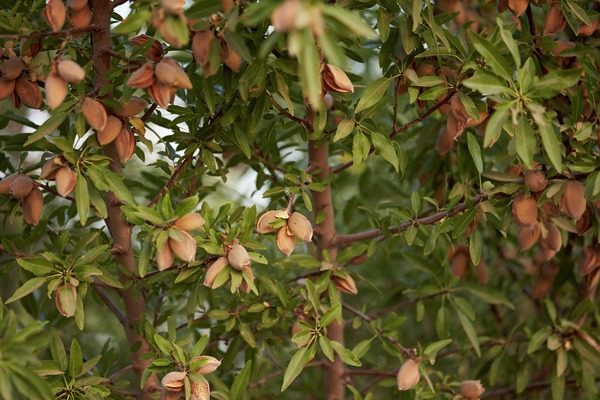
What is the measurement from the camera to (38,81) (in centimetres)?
88

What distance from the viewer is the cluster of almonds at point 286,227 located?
85 centimetres

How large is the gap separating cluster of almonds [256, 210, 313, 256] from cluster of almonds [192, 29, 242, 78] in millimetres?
182

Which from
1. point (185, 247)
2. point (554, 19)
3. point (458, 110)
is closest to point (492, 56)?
point (458, 110)

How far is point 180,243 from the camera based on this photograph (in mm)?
761

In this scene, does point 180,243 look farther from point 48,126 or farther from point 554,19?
point 554,19

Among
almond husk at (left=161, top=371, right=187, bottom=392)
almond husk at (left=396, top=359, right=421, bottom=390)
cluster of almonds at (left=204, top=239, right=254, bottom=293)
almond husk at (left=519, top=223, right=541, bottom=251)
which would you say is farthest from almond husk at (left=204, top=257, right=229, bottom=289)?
almond husk at (left=519, top=223, right=541, bottom=251)

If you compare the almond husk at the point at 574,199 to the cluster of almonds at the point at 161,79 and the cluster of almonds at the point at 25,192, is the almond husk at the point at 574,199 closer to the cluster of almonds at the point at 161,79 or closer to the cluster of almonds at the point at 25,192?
the cluster of almonds at the point at 161,79

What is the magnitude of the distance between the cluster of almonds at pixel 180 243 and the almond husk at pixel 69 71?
18 centimetres

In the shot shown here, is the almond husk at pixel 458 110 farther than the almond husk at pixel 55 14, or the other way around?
the almond husk at pixel 458 110

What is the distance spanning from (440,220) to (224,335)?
38 cm

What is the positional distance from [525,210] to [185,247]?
40 cm

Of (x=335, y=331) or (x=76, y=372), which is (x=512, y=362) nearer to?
(x=335, y=331)

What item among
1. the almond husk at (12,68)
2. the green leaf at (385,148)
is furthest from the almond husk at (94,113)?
the green leaf at (385,148)

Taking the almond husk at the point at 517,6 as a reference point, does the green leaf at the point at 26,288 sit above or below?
below
